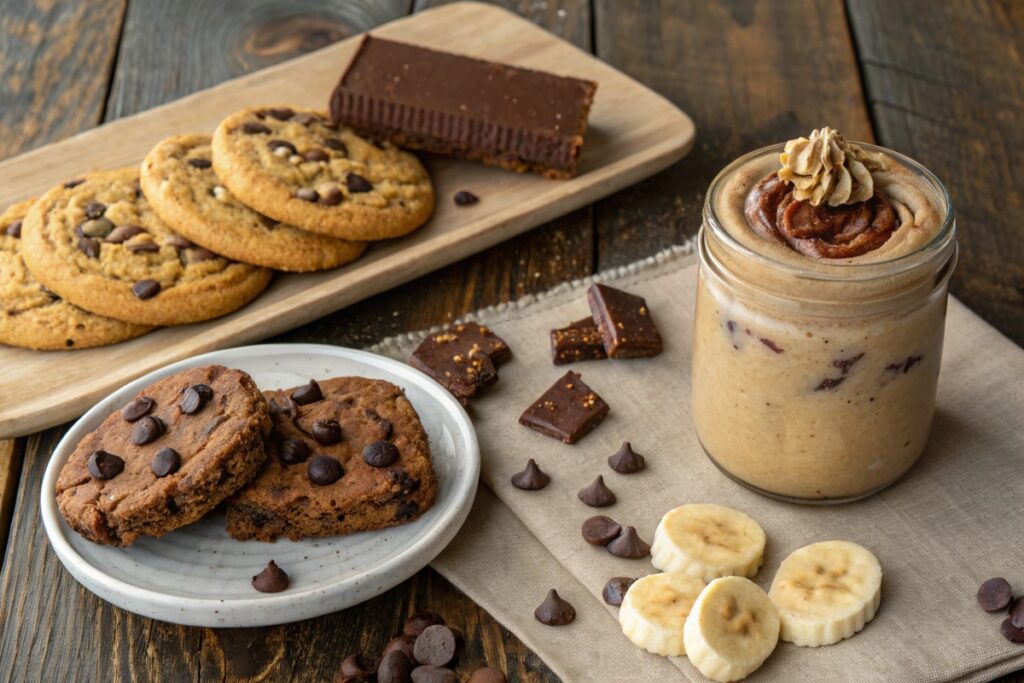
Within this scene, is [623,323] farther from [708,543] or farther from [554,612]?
[554,612]

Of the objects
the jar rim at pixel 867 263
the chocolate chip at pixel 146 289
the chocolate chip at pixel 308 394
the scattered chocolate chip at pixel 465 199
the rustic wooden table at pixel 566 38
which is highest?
the jar rim at pixel 867 263

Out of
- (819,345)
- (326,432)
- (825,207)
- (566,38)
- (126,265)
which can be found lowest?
(566,38)

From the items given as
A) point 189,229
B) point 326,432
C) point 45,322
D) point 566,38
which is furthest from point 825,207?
point 566,38

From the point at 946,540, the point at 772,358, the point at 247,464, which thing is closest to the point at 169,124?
the point at 247,464

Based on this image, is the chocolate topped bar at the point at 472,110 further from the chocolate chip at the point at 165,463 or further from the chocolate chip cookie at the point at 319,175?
the chocolate chip at the point at 165,463

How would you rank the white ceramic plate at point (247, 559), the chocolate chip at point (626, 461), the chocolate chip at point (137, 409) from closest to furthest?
the white ceramic plate at point (247, 559)
the chocolate chip at point (137, 409)
the chocolate chip at point (626, 461)

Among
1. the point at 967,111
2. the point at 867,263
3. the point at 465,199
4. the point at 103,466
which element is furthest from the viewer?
the point at 967,111

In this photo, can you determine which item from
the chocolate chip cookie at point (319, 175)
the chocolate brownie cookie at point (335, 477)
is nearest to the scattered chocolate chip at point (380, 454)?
the chocolate brownie cookie at point (335, 477)
